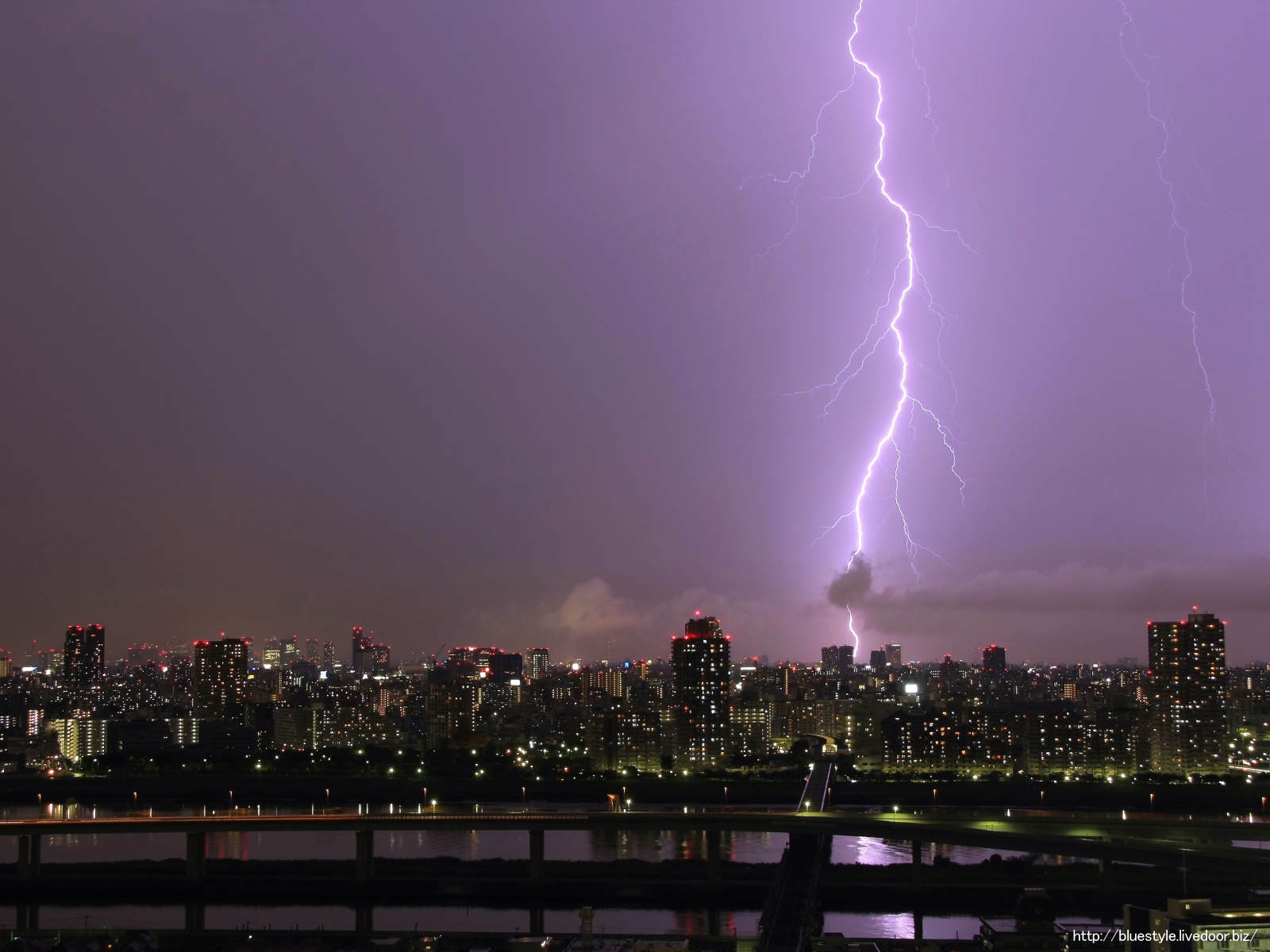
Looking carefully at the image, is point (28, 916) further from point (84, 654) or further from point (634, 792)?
point (84, 654)

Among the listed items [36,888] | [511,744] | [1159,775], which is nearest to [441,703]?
[511,744]

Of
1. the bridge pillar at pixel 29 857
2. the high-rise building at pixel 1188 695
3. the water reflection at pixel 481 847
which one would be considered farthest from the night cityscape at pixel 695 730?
the bridge pillar at pixel 29 857

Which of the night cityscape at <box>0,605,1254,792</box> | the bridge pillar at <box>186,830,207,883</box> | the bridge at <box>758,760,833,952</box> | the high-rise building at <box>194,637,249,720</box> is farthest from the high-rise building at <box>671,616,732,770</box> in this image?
the high-rise building at <box>194,637,249,720</box>

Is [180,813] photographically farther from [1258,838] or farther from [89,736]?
[1258,838]

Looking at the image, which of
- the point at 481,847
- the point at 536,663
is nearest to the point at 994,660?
the point at 536,663

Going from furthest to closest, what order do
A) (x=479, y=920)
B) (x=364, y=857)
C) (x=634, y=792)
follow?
(x=634, y=792) < (x=364, y=857) < (x=479, y=920)

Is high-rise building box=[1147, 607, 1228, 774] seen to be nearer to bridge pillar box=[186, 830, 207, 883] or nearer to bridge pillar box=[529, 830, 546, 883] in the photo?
bridge pillar box=[529, 830, 546, 883]

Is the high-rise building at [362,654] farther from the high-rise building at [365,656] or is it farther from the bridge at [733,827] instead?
the bridge at [733,827]
